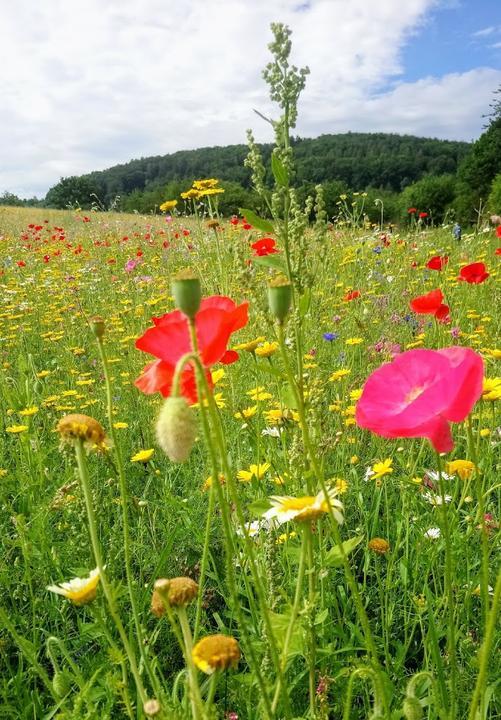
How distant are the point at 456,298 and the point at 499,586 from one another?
3451 millimetres

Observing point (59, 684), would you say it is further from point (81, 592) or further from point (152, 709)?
point (152, 709)

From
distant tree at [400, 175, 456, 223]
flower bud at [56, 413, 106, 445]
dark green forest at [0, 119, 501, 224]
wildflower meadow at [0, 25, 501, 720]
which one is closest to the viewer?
wildflower meadow at [0, 25, 501, 720]

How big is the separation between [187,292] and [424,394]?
0.30m

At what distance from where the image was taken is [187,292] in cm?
66

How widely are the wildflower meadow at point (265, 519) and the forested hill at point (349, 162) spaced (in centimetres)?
1718

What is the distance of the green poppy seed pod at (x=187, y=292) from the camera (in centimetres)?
66

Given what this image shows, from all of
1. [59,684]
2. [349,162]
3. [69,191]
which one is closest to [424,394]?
[59,684]

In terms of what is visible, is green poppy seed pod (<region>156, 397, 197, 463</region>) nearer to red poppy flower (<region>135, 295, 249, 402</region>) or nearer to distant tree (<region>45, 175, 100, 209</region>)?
red poppy flower (<region>135, 295, 249, 402</region>)

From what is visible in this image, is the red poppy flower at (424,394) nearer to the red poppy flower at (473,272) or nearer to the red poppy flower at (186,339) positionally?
the red poppy flower at (186,339)

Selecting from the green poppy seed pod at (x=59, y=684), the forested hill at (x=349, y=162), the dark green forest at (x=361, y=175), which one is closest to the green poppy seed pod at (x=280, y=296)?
the green poppy seed pod at (x=59, y=684)

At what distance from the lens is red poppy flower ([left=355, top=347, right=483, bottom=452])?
689mm

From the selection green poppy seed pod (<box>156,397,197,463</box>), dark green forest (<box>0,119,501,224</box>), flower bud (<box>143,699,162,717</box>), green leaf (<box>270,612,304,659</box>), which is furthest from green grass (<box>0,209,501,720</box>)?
dark green forest (<box>0,119,501,224</box>)

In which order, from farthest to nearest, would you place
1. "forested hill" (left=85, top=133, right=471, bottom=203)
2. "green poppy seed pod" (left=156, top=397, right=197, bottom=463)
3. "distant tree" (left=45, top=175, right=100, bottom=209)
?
"forested hill" (left=85, top=133, right=471, bottom=203)
"distant tree" (left=45, top=175, right=100, bottom=209)
"green poppy seed pod" (left=156, top=397, right=197, bottom=463)

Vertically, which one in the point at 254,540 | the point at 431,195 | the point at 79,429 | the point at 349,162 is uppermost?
the point at 349,162
